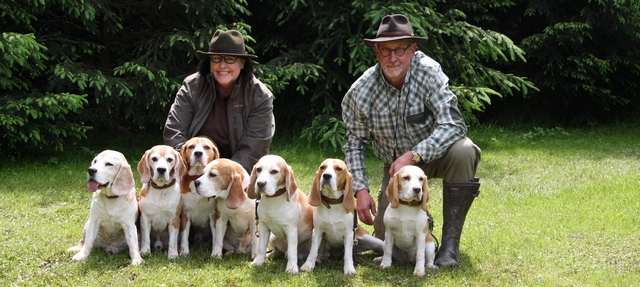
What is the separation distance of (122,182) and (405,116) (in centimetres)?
216

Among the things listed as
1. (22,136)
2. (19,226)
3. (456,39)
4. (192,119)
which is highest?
(456,39)

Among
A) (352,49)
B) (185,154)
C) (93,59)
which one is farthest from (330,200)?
(93,59)

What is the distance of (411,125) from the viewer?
16.4ft

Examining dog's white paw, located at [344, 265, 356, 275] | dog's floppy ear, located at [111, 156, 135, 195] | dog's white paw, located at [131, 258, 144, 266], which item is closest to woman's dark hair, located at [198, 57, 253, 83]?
dog's floppy ear, located at [111, 156, 135, 195]

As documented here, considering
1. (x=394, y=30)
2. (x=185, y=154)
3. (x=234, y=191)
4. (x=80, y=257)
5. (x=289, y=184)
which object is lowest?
(x=80, y=257)

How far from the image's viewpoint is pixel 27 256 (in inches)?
199

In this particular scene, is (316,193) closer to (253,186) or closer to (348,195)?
(348,195)

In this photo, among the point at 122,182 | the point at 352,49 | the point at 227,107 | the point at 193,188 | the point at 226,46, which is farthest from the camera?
the point at 352,49

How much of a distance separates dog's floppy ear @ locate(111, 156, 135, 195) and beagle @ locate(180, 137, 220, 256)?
0.44m

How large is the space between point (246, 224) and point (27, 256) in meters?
1.70

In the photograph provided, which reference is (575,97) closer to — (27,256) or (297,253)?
(297,253)

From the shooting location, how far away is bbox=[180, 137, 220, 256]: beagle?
5.07 m

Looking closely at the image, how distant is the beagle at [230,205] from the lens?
474 cm

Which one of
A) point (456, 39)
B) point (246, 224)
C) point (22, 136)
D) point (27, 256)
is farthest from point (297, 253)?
point (456, 39)
